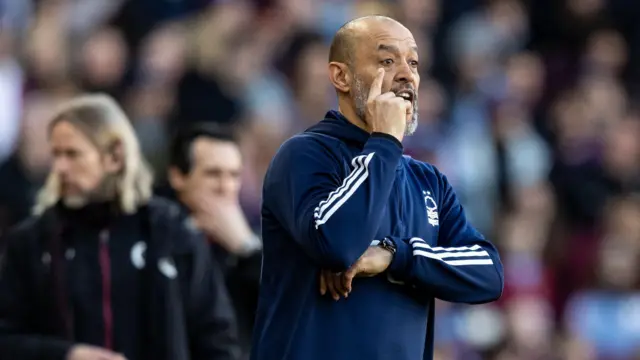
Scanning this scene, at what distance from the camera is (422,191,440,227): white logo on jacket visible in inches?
171

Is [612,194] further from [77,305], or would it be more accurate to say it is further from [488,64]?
[77,305]

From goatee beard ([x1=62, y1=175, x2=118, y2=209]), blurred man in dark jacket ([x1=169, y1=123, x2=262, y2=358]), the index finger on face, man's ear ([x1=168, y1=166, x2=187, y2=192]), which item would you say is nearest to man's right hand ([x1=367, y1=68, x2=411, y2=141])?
the index finger on face

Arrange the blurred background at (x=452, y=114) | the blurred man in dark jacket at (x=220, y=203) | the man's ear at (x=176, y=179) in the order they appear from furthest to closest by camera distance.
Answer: the blurred background at (x=452, y=114)
the man's ear at (x=176, y=179)
the blurred man in dark jacket at (x=220, y=203)

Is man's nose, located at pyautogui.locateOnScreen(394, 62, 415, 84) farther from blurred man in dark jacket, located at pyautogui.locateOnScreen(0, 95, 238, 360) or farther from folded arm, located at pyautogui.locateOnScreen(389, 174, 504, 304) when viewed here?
blurred man in dark jacket, located at pyautogui.locateOnScreen(0, 95, 238, 360)

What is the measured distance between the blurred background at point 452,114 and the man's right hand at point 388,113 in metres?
4.80

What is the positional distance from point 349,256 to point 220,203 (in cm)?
278

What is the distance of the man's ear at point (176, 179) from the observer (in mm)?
6715

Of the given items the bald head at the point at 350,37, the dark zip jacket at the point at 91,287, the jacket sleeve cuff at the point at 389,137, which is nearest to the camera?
the jacket sleeve cuff at the point at 389,137

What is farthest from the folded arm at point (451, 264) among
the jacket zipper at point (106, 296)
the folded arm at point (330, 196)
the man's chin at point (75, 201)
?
the man's chin at point (75, 201)

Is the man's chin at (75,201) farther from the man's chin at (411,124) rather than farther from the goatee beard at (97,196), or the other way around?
the man's chin at (411,124)

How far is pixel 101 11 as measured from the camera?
11.1 metres

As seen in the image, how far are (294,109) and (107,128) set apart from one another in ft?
16.9

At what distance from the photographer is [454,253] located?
13.9 ft

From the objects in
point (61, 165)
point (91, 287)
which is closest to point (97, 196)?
point (61, 165)
